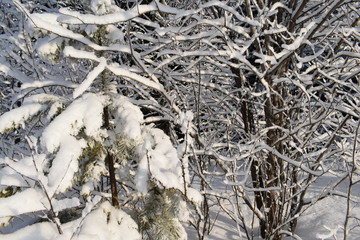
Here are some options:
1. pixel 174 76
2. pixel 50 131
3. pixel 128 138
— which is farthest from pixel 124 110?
pixel 174 76

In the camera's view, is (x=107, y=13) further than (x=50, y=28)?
Yes

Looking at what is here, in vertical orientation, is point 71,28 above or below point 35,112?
above

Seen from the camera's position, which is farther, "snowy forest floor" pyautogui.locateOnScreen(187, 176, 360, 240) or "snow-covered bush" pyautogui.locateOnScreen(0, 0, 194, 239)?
"snowy forest floor" pyautogui.locateOnScreen(187, 176, 360, 240)

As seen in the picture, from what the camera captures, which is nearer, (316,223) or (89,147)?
(89,147)

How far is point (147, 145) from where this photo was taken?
99.2 inches

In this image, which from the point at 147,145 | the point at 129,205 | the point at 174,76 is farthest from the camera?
the point at 174,76

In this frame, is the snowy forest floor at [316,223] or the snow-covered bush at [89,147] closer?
the snow-covered bush at [89,147]

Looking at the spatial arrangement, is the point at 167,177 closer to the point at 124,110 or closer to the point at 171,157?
the point at 171,157

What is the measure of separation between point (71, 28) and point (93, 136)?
0.98 m

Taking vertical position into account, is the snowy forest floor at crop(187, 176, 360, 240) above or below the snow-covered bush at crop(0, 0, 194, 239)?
below

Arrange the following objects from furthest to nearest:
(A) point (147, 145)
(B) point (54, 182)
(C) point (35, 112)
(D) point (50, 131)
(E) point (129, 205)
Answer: (E) point (129, 205), (C) point (35, 112), (A) point (147, 145), (D) point (50, 131), (B) point (54, 182)

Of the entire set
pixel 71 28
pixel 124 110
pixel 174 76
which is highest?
pixel 71 28

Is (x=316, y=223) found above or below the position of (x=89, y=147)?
below

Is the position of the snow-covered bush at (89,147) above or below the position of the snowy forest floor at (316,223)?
above
